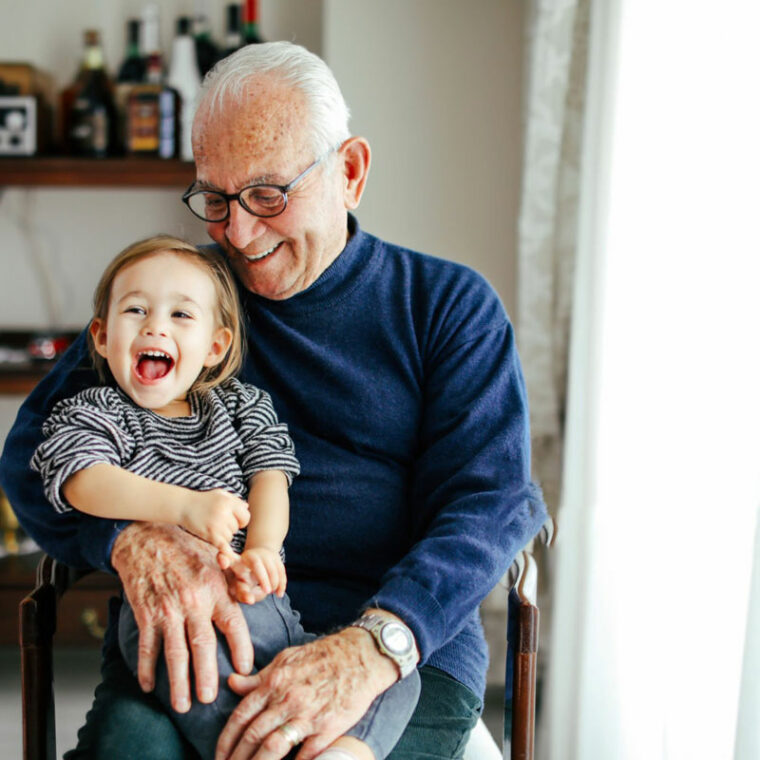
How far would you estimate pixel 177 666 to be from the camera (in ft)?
3.54

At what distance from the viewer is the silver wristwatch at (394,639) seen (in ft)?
3.65

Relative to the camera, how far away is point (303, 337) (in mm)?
1460

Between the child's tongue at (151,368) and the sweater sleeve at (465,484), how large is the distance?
43 centimetres

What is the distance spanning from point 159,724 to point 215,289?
2.04 ft

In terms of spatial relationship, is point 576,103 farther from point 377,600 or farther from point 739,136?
point 377,600

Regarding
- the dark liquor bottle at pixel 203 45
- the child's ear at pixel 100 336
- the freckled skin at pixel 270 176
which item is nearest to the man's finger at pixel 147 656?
the child's ear at pixel 100 336

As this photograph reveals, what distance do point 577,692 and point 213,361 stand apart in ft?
4.15

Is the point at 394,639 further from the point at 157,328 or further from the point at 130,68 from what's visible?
the point at 130,68

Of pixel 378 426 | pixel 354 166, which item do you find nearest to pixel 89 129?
pixel 354 166

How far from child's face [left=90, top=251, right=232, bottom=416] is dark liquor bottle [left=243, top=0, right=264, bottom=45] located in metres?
1.75

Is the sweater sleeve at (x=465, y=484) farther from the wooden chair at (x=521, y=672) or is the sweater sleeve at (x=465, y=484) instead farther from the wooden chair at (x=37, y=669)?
the wooden chair at (x=37, y=669)

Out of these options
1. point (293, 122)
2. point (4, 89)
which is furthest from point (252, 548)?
point (4, 89)

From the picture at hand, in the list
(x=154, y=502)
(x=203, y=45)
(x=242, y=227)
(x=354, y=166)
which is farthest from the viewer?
(x=203, y=45)

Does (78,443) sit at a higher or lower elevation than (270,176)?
lower
